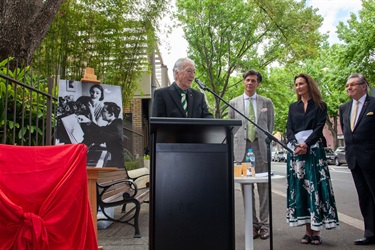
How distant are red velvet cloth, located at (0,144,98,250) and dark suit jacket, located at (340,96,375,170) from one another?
327 centimetres

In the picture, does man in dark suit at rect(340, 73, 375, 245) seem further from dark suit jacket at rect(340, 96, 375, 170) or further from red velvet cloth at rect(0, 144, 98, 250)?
red velvet cloth at rect(0, 144, 98, 250)

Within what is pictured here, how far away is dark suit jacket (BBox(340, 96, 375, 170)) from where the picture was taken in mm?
4145

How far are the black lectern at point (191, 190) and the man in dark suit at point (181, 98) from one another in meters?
0.82

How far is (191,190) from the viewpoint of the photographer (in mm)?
2246

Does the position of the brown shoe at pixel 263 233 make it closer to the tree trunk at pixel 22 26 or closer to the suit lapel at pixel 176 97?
the suit lapel at pixel 176 97

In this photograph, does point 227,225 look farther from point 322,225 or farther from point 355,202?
point 355,202

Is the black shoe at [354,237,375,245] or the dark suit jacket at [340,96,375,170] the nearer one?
the black shoe at [354,237,375,245]

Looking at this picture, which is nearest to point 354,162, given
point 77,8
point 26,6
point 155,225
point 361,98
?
point 361,98

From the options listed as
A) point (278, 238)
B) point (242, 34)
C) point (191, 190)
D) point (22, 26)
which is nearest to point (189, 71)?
point (191, 190)

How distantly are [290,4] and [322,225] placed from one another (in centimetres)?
1490

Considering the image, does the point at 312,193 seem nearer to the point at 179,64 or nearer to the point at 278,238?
the point at 278,238

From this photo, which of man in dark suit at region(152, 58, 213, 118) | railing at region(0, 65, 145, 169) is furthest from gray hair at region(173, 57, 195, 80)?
railing at region(0, 65, 145, 169)

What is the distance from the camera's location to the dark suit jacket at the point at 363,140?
4145 mm

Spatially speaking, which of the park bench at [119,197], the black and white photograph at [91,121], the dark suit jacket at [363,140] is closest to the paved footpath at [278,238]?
the park bench at [119,197]
